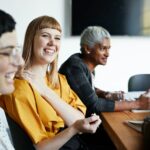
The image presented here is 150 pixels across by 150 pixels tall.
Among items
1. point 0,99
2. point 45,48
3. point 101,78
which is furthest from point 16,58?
point 101,78

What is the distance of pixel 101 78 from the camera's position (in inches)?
132

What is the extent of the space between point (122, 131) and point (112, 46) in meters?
2.02

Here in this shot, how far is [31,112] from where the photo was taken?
130 cm

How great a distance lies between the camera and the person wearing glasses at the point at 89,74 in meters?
1.77

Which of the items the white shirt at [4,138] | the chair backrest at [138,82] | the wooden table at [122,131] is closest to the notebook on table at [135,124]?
the wooden table at [122,131]

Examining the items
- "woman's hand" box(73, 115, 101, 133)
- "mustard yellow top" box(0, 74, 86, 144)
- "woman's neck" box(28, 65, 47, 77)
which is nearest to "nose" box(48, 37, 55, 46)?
"woman's neck" box(28, 65, 47, 77)

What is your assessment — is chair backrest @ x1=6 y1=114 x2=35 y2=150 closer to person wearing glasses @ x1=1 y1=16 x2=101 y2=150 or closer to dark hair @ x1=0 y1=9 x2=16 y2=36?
person wearing glasses @ x1=1 y1=16 x2=101 y2=150

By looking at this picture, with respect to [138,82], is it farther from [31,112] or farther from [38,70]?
[31,112]

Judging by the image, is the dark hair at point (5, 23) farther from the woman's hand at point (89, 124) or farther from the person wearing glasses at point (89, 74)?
the person wearing glasses at point (89, 74)

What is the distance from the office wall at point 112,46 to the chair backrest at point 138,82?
2.19 feet

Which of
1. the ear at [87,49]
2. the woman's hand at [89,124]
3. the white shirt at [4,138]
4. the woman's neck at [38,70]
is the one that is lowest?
the woman's hand at [89,124]

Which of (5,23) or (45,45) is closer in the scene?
(5,23)

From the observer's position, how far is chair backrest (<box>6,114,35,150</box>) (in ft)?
4.07

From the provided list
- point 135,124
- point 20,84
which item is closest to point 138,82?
point 135,124
